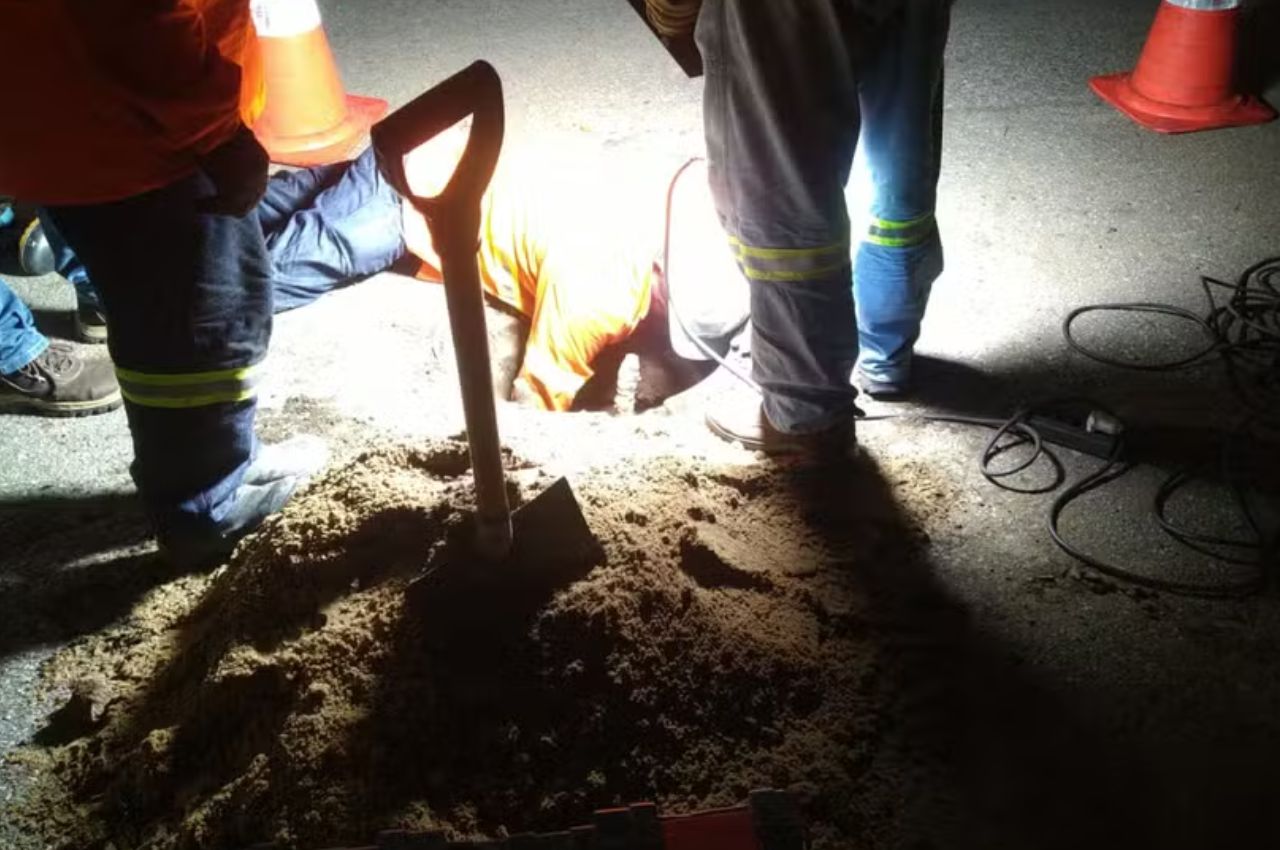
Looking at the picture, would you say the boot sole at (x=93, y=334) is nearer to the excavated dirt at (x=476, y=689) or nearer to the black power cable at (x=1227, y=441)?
the excavated dirt at (x=476, y=689)

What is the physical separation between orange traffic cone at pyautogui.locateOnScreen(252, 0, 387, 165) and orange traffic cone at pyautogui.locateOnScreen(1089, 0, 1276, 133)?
368 centimetres

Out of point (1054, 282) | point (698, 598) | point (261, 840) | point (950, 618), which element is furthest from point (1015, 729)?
point (1054, 282)

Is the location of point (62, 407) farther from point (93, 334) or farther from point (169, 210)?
point (169, 210)

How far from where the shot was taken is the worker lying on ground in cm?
343

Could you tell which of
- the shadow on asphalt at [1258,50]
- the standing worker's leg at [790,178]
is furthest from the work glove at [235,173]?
the shadow on asphalt at [1258,50]

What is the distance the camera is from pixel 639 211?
3551 mm

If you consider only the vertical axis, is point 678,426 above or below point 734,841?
below

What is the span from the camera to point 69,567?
2771 mm

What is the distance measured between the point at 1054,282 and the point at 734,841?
278 cm

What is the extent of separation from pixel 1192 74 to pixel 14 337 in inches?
191

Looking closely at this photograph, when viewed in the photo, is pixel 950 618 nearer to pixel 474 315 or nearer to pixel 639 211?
pixel 474 315

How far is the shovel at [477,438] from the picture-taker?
69.4 inches

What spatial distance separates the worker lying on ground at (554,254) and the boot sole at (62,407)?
51cm

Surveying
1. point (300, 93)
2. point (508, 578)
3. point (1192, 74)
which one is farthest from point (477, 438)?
point (1192, 74)
